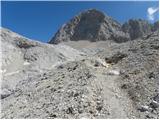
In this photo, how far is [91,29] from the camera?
153 metres

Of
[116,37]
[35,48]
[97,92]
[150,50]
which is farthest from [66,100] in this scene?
[116,37]

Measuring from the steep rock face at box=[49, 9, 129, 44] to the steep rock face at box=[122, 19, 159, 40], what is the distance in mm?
3729

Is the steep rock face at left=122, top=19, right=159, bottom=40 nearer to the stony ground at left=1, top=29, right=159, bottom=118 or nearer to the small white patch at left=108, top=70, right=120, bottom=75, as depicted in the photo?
the stony ground at left=1, top=29, right=159, bottom=118

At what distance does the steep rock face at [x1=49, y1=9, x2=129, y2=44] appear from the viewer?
145 meters

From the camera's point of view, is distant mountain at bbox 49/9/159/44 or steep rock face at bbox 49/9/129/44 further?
distant mountain at bbox 49/9/159/44

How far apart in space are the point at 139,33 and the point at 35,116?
14144 centimetres

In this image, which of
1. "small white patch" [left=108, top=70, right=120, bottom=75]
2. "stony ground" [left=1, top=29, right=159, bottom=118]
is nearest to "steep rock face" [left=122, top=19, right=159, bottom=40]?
"stony ground" [left=1, top=29, right=159, bottom=118]

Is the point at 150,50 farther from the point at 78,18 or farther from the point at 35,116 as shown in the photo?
the point at 78,18

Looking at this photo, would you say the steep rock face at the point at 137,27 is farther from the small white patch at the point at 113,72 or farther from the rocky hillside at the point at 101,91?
the small white patch at the point at 113,72

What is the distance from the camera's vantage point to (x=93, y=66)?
2192cm

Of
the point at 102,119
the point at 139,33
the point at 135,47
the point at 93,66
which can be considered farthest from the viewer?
the point at 139,33

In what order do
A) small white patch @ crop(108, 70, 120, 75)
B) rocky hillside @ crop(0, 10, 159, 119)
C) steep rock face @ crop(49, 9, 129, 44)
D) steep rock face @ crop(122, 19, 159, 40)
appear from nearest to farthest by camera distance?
rocky hillside @ crop(0, 10, 159, 119), small white patch @ crop(108, 70, 120, 75), steep rock face @ crop(49, 9, 129, 44), steep rock face @ crop(122, 19, 159, 40)

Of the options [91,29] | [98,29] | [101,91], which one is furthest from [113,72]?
[91,29]

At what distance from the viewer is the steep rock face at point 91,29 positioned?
14488 centimetres
